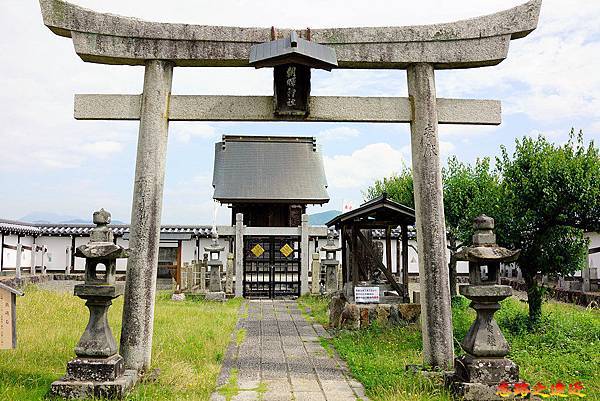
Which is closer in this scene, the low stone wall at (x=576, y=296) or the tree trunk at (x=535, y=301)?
the tree trunk at (x=535, y=301)

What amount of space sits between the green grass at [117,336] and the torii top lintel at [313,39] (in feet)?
14.2

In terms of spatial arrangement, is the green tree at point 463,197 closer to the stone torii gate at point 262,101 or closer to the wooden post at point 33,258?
the stone torii gate at point 262,101

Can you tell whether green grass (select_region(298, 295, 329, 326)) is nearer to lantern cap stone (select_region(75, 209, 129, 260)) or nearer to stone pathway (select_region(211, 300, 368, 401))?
stone pathway (select_region(211, 300, 368, 401))

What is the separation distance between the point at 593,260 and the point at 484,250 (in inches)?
890

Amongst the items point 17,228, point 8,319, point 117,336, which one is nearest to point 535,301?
point 117,336

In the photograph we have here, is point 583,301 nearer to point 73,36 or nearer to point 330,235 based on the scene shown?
point 330,235

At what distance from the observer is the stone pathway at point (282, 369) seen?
667cm

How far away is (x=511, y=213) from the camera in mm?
12039

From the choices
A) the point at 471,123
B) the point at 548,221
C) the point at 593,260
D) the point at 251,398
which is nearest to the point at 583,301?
the point at 593,260

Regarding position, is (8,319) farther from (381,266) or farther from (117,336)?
(381,266)

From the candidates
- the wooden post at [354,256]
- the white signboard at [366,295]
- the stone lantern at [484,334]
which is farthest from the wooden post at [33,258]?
the stone lantern at [484,334]

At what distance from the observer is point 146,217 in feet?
23.5

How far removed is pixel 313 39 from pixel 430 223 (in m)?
3.05

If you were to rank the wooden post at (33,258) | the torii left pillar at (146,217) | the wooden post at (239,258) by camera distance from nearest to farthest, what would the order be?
the torii left pillar at (146,217) < the wooden post at (239,258) < the wooden post at (33,258)
